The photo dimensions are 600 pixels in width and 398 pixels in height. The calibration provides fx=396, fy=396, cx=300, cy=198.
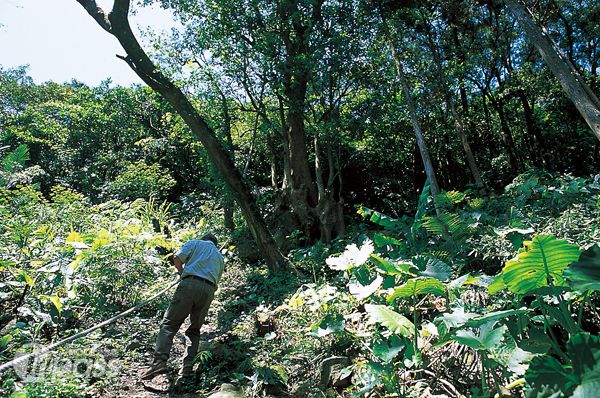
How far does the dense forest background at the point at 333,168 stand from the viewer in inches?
133

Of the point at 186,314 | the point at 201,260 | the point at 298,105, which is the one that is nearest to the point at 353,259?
the point at 201,260

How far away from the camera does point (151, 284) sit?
6.29 meters

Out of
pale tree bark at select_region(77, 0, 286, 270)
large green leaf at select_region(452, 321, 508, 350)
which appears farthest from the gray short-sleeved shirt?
pale tree bark at select_region(77, 0, 286, 270)

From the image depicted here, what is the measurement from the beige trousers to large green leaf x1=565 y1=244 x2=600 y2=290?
11.7 feet

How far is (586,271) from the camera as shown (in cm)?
160

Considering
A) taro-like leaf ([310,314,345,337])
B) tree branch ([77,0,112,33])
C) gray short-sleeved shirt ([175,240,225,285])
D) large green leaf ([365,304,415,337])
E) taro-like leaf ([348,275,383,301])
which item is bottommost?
taro-like leaf ([310,314,345,337])

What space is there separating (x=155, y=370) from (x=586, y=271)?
379cm

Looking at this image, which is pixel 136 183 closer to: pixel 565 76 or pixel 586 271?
pixel 565 76

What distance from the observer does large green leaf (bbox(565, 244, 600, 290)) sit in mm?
1575

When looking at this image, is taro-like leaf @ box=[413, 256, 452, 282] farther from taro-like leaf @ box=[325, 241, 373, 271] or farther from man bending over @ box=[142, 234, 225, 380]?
man bending over @ box=[142, 234, 225, 380]

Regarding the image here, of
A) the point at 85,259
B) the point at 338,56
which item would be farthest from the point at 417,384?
the point at 338,56

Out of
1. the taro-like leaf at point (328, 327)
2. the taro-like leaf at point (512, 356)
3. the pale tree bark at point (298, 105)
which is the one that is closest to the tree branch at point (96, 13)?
the pale tree bark at point (298, 105)

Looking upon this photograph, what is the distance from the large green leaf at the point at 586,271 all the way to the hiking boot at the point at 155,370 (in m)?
3.72

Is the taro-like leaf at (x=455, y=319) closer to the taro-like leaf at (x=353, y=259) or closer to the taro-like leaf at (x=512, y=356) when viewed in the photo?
the taro-like leaf at (x=512, y=356)
